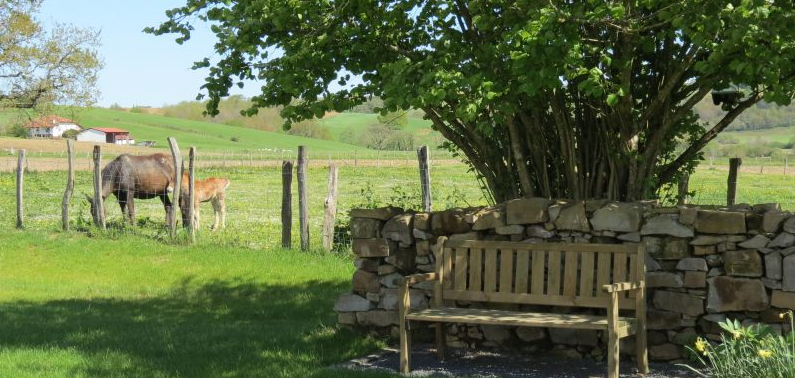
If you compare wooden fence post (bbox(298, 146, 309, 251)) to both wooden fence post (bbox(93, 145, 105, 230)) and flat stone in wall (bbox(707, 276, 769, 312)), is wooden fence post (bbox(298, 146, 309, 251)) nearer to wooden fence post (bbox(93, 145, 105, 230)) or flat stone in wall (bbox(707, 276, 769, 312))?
wooden fence post (bbox(93, 145, 105, 230))

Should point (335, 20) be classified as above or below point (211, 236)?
above

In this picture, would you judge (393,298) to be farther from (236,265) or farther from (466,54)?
(236,265)

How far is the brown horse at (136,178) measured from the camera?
1783 cm

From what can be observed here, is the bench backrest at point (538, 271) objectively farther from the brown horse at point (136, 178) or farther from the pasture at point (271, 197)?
the brown horse at point (136, 178)

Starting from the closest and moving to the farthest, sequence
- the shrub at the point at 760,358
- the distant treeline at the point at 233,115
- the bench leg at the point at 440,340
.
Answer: the shrub at the point at 760,358, the bench leg at the point at 440,340, the distant treeline at the point at 233,115

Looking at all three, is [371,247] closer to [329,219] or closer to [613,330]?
[613,330]

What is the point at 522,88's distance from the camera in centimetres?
653

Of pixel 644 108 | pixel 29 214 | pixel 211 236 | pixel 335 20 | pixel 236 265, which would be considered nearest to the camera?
pixel 335 20

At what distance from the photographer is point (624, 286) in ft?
21.8

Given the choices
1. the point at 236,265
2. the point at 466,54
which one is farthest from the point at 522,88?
the point at 236,265

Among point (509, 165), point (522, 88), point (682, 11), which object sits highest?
point (682, 11)

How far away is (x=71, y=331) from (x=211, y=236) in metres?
6.83

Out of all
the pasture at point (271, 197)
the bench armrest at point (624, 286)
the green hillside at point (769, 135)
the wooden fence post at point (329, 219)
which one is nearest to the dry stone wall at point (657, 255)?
the bench armrest at point (624, 286)

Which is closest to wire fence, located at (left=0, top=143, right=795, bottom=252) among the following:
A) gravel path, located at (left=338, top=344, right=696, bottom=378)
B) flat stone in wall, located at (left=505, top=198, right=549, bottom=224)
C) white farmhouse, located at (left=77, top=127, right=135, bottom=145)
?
flat stone in wall, located at (left=505, top=198, right=549, bottom=224)
